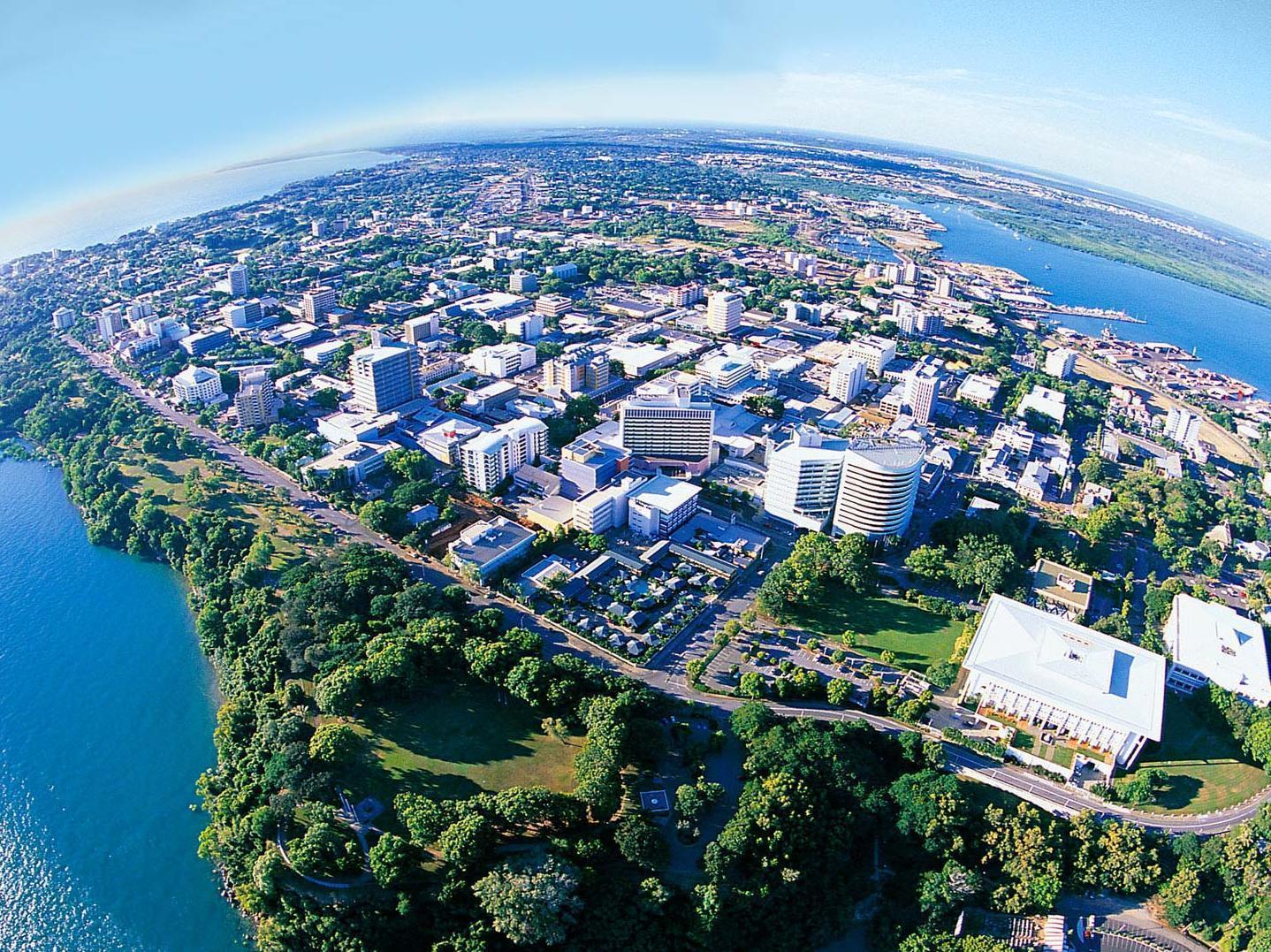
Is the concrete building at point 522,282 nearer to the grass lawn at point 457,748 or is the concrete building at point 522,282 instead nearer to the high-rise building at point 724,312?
the high-rise building at point 724,312

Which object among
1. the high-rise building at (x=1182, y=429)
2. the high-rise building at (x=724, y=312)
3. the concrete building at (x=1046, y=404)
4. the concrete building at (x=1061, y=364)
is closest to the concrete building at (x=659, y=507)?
the concrete building at (x=1046, y=404)

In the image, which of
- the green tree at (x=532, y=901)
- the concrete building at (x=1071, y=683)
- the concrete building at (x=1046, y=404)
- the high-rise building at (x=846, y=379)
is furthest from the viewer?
the high-rise building at (x=846, y=379)

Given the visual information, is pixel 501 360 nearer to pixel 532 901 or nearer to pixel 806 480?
pixel 806 480

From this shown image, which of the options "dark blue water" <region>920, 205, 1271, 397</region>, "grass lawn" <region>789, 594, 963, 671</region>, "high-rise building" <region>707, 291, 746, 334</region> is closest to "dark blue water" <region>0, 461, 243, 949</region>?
"grass lawn" <region>789, 594, 963, 671</region>

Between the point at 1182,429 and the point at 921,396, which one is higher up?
the point at 921,396

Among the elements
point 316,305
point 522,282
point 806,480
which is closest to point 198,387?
point 316,305

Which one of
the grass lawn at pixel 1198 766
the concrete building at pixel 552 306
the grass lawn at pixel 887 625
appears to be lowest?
the grass lawn at pixel 1198 766

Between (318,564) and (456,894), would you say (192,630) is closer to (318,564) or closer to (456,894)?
(318,564)
